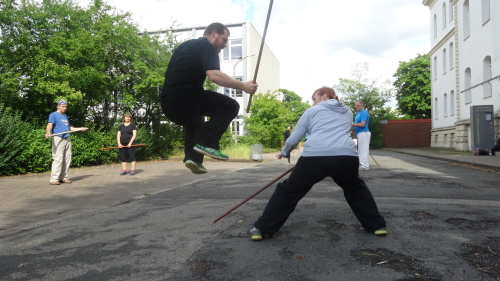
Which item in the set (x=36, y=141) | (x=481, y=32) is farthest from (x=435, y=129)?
(x=36, y=141)

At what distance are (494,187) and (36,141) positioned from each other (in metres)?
12.2

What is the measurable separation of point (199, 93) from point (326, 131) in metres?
1.34

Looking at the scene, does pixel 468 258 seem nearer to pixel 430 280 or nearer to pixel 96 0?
pixel 430 280

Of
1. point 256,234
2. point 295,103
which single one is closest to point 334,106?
point 256,234

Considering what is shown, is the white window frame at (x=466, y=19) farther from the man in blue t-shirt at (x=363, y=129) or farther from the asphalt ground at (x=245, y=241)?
the asphalt ground at (x=245, y=241)

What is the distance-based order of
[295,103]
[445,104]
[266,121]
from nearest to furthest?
[266,121] → [445,104] → [295,103]

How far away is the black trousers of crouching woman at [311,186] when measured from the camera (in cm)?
382

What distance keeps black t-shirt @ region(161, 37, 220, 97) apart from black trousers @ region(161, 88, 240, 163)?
0.26ft

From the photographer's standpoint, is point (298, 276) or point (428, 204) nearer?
point (298, 276)

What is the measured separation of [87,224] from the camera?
4.88m

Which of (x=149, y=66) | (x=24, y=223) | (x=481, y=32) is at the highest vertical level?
(x=481, y=32)

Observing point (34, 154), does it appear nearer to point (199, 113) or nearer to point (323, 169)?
point (199, 113)

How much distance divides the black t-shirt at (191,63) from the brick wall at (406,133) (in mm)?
43936

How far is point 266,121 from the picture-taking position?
32625 mm
